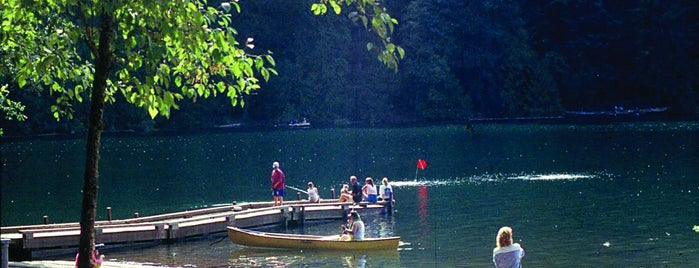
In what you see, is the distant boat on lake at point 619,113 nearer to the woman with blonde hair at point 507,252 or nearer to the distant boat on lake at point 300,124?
the distant boat on lake at point 300,124

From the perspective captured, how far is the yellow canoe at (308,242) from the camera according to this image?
2803 centimetres

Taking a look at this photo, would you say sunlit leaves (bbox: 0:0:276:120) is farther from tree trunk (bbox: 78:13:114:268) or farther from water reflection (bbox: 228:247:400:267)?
water reflection (bbox: 228:247:400:267)

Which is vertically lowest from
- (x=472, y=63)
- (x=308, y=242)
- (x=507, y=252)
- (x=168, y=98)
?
(x=308, y=242)

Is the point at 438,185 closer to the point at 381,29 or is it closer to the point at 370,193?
the point at 370,193

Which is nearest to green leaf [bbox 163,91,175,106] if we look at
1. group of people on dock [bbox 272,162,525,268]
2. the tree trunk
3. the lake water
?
the tree trunk

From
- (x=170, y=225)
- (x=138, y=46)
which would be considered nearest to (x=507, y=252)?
(x=138, y=46)

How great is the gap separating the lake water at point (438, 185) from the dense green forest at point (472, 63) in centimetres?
1406

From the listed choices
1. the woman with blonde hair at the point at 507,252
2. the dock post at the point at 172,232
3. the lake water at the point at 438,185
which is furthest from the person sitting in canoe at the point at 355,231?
the woman with blonde hair at the point at 507,252

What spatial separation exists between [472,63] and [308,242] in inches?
2994

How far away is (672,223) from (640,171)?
1858cm

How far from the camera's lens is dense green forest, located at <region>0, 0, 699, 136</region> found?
3915 inches

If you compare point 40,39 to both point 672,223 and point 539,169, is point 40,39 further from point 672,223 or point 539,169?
point 539,169

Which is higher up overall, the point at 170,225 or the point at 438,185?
the point at 170,225

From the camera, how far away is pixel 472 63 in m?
102
